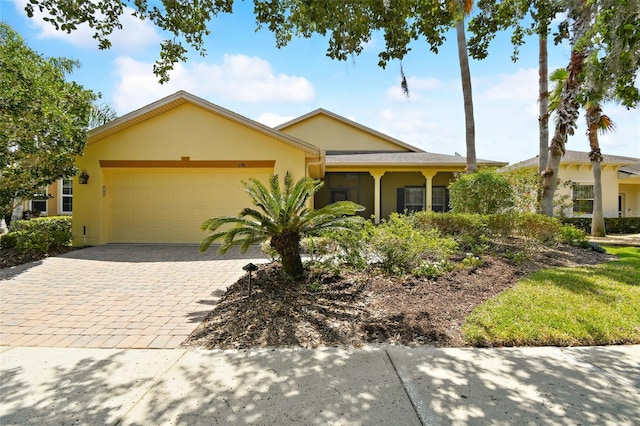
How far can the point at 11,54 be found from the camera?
7824mm

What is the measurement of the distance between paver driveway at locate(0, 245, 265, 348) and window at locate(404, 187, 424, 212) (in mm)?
10367

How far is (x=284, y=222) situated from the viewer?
17.5ft

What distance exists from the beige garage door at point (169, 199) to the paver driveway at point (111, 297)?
2.14 meters

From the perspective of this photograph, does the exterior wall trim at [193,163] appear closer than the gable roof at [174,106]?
No

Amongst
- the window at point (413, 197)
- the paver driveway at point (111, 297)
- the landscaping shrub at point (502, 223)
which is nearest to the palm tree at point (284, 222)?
the paver driveway at point (111, 297)

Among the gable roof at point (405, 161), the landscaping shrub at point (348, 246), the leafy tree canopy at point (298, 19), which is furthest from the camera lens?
the gable roof at point (405, 161)

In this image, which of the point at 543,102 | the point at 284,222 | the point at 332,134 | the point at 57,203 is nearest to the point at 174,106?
the point at 284,222

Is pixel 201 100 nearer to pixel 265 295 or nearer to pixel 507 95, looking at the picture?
pixel 265 295

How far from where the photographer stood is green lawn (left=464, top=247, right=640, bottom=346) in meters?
3.64

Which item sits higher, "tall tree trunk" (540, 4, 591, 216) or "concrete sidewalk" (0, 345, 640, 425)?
"tall tree trunk" (540, 4, 591, 216)

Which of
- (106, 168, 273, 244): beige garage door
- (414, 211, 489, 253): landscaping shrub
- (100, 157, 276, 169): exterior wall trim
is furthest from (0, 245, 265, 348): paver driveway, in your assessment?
(414, 211, 489, 253): landscaping shrub

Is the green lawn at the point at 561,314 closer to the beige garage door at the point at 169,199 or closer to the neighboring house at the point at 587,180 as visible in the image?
the beige garage door at the point at 169,199

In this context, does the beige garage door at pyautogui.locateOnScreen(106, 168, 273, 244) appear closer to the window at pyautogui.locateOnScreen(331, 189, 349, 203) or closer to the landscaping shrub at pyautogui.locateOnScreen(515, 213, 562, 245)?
the window at pyautogui.locateOnScreen(331, 189, 349, 203)

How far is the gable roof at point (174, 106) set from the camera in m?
10.3
